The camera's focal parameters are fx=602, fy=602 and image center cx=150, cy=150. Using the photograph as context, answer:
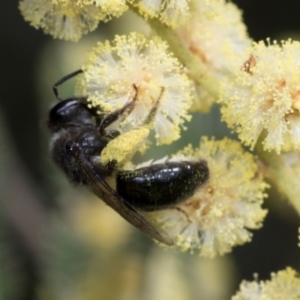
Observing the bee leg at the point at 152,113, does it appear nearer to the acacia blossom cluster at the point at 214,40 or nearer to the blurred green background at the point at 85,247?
the acacia blossom cluster at the point at 214,40

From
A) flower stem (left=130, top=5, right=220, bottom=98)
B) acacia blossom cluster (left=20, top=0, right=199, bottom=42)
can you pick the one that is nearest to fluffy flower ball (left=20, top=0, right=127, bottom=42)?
acacia blossom cluster (left=20, top=0, right=199, bottom=42)

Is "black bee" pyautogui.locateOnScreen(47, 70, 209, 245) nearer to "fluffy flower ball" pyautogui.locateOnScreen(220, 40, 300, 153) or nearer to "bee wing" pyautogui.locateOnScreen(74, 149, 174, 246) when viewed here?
"bee wing" pyautogui.locateOnScreen(74, 149, 174, 246)

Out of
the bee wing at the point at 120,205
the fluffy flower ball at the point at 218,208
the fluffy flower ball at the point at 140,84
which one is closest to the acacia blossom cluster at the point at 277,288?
the fluffy flower ball at the point at 218,208

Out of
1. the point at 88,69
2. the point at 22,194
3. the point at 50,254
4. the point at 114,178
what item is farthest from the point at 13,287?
the point at 88,69

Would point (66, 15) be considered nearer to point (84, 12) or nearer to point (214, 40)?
point (84, 12)

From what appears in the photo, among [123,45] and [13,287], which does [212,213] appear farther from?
[13,287]

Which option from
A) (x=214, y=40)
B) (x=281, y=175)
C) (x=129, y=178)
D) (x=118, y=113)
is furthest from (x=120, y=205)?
(x=214, y=40)
